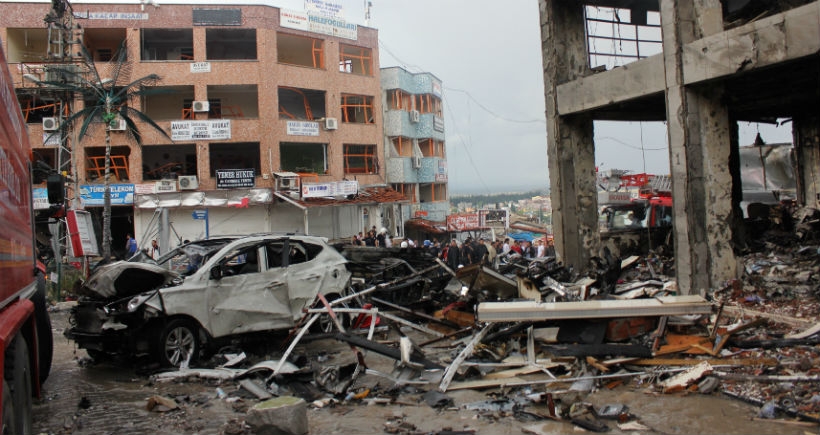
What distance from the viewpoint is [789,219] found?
1580cm

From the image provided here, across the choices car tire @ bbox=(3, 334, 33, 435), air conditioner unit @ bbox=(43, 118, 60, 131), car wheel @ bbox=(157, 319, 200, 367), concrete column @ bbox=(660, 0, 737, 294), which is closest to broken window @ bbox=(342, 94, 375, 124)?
air conditioner unit @ bbox=(43, 118, 60, 131)

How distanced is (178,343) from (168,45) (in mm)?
28169

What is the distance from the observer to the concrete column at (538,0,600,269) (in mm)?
14562

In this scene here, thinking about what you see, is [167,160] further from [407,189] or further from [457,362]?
[457,362]

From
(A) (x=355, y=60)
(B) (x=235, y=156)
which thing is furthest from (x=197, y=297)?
(A) (x=355, y=60)

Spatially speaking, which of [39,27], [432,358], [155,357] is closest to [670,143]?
[432,358]

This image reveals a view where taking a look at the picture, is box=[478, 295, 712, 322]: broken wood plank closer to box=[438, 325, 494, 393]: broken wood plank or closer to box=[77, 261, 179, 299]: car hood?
box=[438, 325, 494, 393]: broken wood plank

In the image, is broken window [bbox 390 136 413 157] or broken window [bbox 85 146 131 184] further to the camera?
broken window [bbox 390 136 413 157]

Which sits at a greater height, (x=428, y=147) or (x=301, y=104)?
(x=301, y=104)

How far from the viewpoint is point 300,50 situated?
112ft

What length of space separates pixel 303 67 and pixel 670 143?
24.0 metres

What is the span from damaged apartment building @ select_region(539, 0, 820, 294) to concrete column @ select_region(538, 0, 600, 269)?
0.02 meters

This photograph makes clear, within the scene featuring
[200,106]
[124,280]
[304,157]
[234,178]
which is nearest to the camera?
[124,280]

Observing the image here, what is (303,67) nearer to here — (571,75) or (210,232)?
(210,232)
